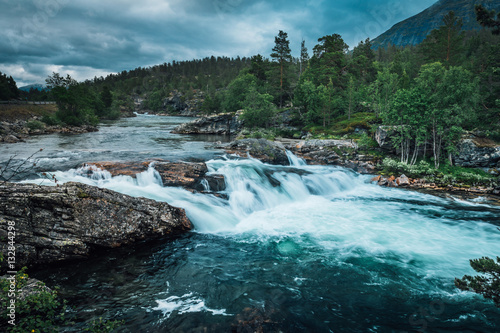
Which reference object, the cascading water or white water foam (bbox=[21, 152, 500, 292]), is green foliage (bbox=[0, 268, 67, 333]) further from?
white water foam (bbox=[21, 152, 500, 292])

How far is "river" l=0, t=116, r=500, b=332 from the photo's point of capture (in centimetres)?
710

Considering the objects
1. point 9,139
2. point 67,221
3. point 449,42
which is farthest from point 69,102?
point 449,42

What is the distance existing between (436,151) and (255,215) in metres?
24.4

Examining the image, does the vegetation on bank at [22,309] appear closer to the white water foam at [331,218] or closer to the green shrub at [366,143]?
the white water foam at [331,218]

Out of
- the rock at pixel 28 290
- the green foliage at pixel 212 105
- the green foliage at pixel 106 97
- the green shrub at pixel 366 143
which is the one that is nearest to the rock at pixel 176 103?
the green foliage at pixel 106 97

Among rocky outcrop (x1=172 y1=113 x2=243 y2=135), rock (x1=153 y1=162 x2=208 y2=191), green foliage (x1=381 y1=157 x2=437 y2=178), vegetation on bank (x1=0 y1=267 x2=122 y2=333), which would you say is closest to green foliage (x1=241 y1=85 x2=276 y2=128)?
rocky outcrop (x1=172 y1=113 x2=243 y2=135)

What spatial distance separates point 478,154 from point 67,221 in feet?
114

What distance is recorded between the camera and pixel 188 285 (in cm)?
855

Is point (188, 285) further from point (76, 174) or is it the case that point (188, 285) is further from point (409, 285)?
point (76, 174)

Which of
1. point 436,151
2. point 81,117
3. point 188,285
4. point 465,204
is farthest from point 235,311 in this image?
point 81,117

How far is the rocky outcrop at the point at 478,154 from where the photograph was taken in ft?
79.0

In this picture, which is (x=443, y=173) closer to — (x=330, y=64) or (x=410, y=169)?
(x=410, y=169)

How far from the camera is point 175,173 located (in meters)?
17.1

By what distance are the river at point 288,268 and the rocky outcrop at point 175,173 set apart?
0.63m
